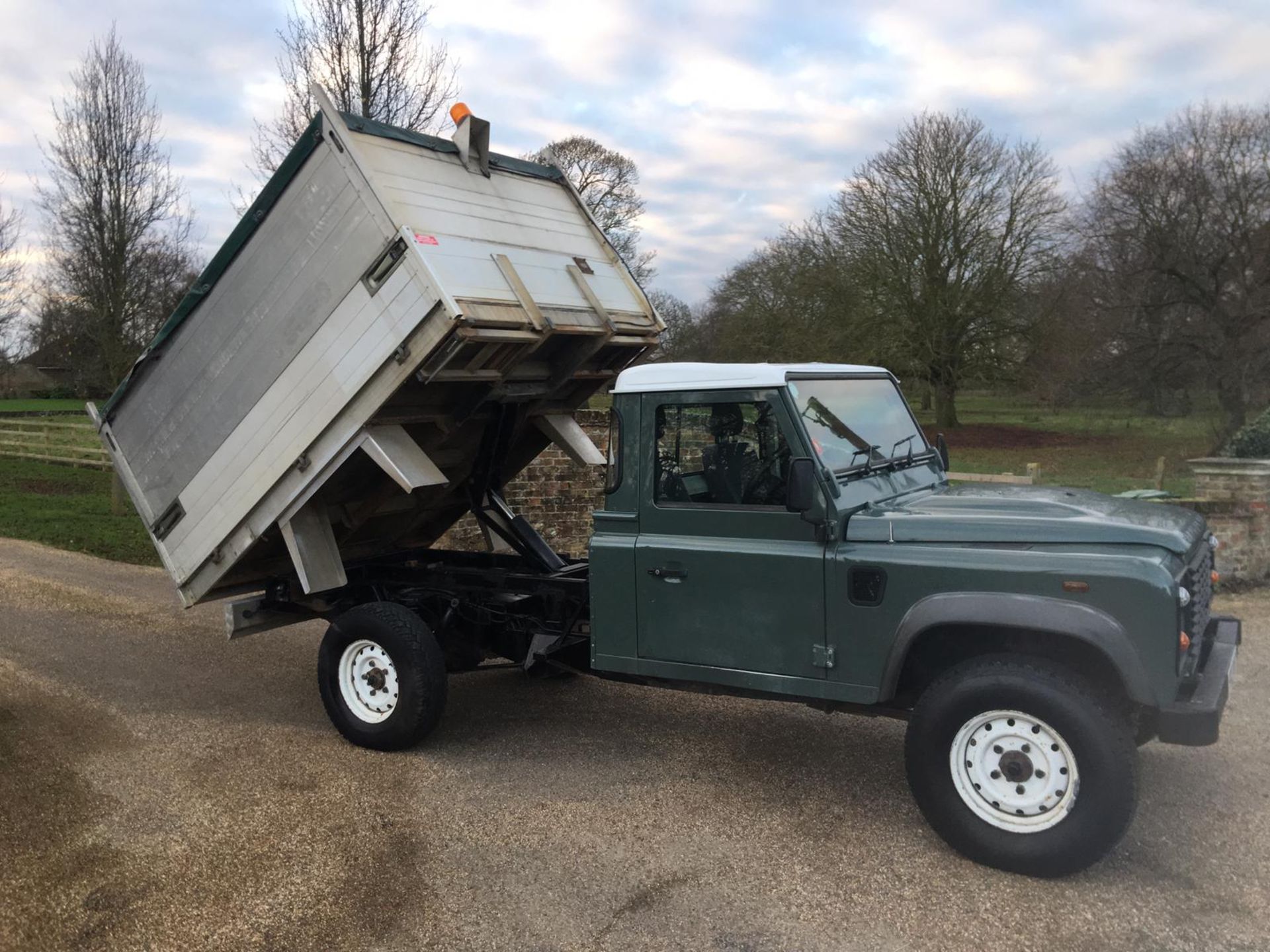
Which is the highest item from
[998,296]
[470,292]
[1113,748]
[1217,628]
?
[998,296]

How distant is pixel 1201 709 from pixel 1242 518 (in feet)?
19.9

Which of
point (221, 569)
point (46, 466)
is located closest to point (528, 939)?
point (221, 569)

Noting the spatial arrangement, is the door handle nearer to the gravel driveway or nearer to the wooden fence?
the gravel driveway

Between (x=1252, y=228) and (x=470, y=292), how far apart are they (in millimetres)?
21557

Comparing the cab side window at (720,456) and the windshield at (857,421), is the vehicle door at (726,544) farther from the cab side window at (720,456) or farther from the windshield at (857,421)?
the windshield at (857,421)

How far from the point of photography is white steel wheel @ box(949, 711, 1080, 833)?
12.4 feet

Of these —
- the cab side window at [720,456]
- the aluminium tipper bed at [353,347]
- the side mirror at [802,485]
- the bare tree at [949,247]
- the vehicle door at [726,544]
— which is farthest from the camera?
the bare tree at [949,247]

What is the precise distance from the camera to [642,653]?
470 centimetres

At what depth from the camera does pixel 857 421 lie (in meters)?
4.85

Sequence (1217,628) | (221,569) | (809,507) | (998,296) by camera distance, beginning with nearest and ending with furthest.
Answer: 1. (809,507)
2. (1217,628)
3. (221,569)
4. (998,296)

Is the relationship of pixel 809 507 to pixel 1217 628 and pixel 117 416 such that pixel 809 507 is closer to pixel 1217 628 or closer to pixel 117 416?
pixel 1217 628

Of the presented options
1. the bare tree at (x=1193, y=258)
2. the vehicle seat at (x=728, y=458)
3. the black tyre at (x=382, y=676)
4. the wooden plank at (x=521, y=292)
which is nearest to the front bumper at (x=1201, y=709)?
the vehicle seat at (x=728, y=458)

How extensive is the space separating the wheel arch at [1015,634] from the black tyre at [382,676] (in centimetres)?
246

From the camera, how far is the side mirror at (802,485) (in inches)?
161
